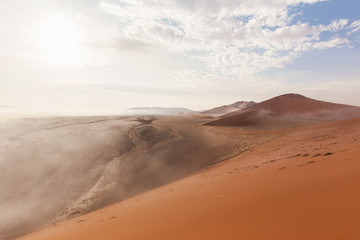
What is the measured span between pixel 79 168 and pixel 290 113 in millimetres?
43276

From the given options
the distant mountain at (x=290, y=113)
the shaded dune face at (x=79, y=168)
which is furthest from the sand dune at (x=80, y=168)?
the distant mountain at (x=290, y=113)

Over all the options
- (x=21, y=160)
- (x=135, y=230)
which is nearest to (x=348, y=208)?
(x=135, y=230)

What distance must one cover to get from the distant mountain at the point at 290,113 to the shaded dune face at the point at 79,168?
1752cm

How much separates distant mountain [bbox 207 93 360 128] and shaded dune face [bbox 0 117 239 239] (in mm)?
17520

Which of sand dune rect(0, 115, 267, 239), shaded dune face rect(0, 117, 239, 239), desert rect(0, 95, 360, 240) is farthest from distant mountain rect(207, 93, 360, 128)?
shaded dune face rect(0, 117, 239, 239)

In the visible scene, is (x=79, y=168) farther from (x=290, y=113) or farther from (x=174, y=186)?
(x=290, y=113)

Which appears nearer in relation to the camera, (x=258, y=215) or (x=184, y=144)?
(x=258, y=215)

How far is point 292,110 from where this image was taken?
4400 cm

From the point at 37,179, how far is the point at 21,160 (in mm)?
3468

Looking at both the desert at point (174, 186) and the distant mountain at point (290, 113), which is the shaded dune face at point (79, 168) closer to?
the desert at point (174, 186)

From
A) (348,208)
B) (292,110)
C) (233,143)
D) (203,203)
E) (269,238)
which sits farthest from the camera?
(292,110)

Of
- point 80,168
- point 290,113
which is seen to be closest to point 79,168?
point 80,168

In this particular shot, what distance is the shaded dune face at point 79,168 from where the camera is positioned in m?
8.73

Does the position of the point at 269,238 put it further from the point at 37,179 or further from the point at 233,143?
the point at 233,143
